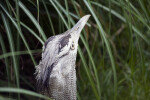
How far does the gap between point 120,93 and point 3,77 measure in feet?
4.03

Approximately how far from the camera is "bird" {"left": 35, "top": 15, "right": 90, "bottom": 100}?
1.19m

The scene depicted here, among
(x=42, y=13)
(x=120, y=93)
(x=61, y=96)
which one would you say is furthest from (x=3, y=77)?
(x=120, y=93)

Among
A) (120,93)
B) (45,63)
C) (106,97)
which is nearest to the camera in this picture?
(45,63)

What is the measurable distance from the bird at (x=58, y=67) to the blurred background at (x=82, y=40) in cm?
6

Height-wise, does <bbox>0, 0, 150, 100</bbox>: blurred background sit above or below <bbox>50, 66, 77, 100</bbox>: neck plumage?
above

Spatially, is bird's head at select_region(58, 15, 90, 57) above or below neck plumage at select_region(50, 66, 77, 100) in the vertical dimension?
above

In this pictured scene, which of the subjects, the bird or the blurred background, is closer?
the bird

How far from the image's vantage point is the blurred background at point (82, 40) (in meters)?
1.30

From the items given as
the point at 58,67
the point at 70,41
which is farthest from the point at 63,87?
the point at 70,41

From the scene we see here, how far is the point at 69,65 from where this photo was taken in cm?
123

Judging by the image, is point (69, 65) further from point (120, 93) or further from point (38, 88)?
point (120, 93)

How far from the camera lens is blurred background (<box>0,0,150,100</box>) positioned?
1299 millimetres

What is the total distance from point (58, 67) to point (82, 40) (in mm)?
211

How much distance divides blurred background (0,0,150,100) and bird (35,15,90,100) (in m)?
0.06
